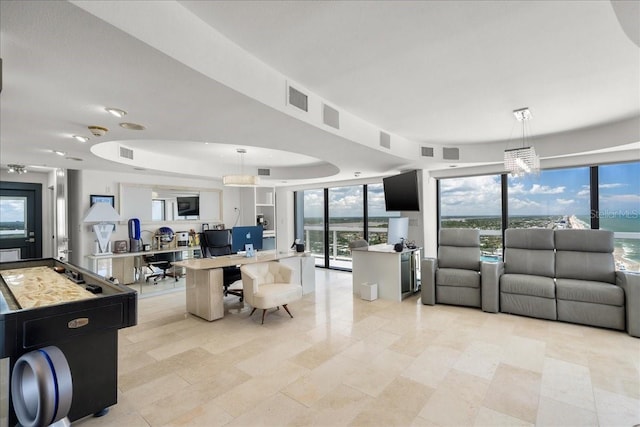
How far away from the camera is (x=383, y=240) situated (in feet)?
23.6

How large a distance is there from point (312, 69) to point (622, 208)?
5.24 metres

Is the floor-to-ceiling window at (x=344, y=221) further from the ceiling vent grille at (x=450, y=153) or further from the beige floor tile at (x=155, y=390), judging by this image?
the beige floor tile at (x=155, y=390)

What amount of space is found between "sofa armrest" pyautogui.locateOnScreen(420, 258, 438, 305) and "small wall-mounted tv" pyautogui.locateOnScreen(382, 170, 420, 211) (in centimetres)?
115

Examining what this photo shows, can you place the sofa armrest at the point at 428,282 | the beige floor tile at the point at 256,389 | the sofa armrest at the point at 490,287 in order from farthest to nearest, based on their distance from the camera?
the sofa armrest at the point at 428,282 → the sofa armrest at the point at 490,287 → the beige floor tile at the point at 256,389

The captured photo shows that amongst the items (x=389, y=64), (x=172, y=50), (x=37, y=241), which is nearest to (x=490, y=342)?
(x=389, y=64)

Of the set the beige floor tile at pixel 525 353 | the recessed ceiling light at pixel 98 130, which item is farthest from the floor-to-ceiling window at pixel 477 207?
the recessed ceiling light at pixel 98 130

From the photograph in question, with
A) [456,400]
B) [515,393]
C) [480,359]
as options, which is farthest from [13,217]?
[515,393]

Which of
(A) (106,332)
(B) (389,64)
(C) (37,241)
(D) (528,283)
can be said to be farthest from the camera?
(C) (37,241)

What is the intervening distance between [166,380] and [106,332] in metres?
0.75

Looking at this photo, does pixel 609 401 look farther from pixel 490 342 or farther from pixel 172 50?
pixel 172 50

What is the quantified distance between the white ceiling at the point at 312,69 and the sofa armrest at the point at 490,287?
1.96 metres

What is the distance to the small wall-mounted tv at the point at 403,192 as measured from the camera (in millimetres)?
5457

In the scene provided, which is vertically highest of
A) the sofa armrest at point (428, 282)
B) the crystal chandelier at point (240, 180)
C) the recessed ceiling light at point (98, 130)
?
the recessed ceiling light at point (98, 130)

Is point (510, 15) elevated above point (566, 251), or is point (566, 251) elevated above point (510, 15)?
point (510, 15)
